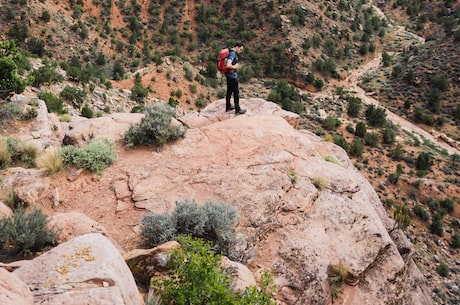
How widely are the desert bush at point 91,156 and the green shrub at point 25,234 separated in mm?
2575

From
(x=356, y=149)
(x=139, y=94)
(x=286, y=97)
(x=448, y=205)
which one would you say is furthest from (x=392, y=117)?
(x=139, y=94)

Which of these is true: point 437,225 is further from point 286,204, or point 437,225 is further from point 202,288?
point 202,288

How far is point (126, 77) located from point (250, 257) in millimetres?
26698

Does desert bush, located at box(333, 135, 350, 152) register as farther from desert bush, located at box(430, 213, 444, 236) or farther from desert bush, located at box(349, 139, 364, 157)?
desert bush, located at box(430, 213, 444, 236)

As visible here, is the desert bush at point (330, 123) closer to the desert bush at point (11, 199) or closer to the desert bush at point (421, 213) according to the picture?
the desert bush at point (421, 213)

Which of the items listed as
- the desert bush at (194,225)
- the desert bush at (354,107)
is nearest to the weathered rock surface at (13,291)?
the desert bush at (194,225)

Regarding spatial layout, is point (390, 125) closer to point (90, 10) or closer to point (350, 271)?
point (350, 271)

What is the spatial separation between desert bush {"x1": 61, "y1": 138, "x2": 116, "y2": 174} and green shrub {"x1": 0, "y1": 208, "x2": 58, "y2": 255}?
8.45 feet

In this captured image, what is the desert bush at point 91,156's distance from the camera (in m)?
7.59

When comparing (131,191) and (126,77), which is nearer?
(131,191)

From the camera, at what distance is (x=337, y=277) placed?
6.34 m

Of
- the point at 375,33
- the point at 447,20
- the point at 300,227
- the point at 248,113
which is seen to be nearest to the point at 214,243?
the point at 300,227

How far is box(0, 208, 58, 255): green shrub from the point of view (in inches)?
187

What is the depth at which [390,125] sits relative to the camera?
30.1m
